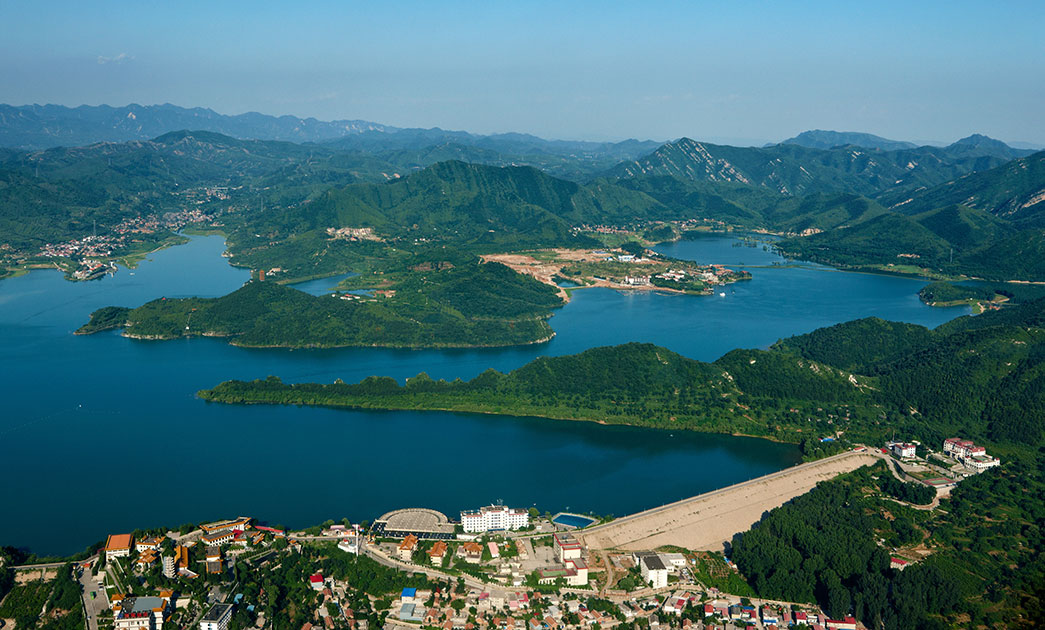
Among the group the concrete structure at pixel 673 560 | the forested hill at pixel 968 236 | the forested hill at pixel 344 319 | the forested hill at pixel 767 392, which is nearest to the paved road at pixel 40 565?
the forested hill at pixel 767 392

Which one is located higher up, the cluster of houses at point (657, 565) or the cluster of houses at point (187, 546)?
the cluster of houses at point (657, 565)

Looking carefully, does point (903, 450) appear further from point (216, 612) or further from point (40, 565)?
point (40, 565)

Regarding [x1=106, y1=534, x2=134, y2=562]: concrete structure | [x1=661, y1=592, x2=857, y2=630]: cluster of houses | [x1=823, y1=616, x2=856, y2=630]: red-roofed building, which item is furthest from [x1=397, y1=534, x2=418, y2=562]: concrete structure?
[x1=823, y1=616, x2=856, y2=630]: red-roofed building

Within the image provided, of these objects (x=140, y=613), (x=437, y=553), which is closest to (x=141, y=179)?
(x=140, y=613)

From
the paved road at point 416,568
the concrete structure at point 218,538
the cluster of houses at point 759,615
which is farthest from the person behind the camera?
the concrete structure at point 218,538

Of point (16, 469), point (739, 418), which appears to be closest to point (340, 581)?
point (16, 469)

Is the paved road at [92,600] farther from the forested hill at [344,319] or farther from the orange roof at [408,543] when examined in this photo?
the forested hill at [344,319]
